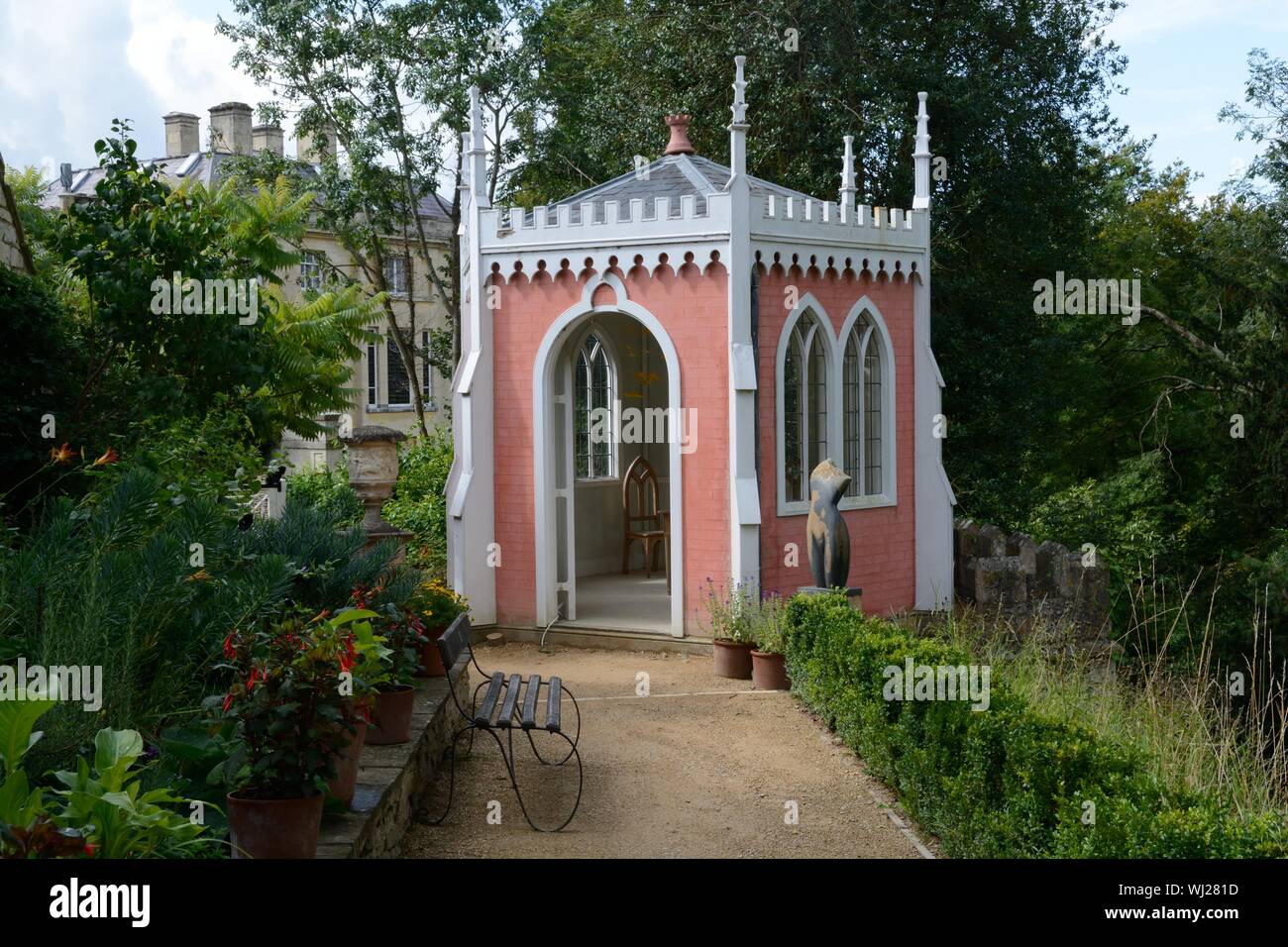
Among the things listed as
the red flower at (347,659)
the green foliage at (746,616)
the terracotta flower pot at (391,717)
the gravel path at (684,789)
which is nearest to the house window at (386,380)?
the green foliage at (746,616)

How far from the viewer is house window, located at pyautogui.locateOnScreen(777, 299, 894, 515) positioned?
13.7 m

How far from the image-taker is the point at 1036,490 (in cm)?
2081

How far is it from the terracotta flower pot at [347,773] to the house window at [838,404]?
796 cm

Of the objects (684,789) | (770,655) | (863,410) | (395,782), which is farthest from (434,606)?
(863,410)

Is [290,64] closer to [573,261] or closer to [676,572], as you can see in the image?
[573,261]

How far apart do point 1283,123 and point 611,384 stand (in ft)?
54.5

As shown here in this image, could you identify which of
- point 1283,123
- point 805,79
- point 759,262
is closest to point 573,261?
point 759,262

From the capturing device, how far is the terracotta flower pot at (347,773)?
5721 millimetres

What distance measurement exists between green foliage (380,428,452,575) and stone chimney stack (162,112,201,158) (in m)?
20.7

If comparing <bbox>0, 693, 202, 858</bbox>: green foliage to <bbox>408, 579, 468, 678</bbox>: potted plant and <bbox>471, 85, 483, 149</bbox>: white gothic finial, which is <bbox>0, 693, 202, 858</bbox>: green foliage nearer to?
<bbox>408, 579, 468, 678</bbox>: potted plant

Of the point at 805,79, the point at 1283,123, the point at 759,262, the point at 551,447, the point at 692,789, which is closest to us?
the point at 692,789

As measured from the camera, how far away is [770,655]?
1139 centimetres

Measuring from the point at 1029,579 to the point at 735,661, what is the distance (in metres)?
4.95

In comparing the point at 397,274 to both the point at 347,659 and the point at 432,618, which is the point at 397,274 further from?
the point at 347,659
